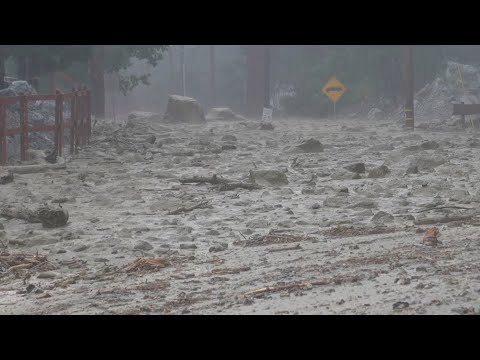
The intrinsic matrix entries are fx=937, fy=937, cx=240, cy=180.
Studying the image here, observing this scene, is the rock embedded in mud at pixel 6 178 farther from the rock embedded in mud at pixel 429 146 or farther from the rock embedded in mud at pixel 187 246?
the rock embedded in mud at pixel 429 146

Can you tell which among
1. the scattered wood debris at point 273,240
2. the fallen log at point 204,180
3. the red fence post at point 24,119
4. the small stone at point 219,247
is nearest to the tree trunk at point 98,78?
the red fence post at point 24,119

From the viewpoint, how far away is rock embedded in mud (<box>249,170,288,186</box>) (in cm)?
1504

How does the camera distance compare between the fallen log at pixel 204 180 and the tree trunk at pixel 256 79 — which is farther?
the tree trunk at pixel 256 79

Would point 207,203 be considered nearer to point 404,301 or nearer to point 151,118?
point 404,301

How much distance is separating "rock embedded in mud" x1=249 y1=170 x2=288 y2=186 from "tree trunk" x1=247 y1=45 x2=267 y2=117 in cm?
3491

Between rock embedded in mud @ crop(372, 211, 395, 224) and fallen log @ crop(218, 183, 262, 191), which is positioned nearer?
rock embedded in mud @ crop(372, 211, 395, 224)

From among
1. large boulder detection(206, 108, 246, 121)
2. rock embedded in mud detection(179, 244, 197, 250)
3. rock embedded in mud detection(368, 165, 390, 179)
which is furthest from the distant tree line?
rock embedded in mud detection(179, 244, 197, 250)

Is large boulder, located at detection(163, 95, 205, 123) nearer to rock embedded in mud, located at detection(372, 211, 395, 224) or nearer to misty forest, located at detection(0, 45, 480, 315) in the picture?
misty forest, located at detection(0, 45, 480, 315)

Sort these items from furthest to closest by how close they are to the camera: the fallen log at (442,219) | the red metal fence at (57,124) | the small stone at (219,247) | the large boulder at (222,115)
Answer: the large boulder at (222,115) → the red metal fence at (57,124) → the fallen log at (442,219) → the small stone at (219,247)

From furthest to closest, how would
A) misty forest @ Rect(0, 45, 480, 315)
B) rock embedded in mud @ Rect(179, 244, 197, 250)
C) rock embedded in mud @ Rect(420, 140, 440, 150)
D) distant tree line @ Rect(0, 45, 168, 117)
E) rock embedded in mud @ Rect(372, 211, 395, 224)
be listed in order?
distant tree line @ Rect(0, 45, 168, 117)
rock embedded in mud @ Rect(420, 140, 440, 150)
rock embedded in mud @ Rect(372, 211, 395, 224)
rock embedded in mud @ Rect(179, 244, 197, 250)
misty forest @ Rect(0, 45, 480, 315)

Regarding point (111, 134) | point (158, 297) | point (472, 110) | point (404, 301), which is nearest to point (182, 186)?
point (158, 297)

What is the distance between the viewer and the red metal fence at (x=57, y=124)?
17.7 m

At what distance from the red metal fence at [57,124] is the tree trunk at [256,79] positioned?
25.2 m

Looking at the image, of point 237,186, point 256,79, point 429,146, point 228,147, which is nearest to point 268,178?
point 237,186
